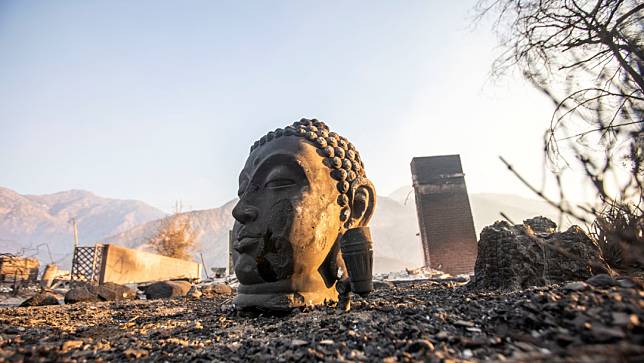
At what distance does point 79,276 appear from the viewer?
524 inches

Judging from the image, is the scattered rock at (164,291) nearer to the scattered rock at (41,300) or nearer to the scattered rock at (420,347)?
the scattered rock at (41,300)

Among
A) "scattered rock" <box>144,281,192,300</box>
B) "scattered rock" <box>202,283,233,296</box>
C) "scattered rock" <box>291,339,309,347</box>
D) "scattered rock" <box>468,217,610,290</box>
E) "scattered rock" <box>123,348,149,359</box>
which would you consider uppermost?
"scattered rock" <box>468,217,610,290</box>

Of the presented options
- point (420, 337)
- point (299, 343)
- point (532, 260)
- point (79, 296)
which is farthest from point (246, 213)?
point (79, 296)

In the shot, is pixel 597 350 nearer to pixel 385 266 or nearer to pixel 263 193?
pixel 263 193

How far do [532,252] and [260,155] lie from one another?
136 inches

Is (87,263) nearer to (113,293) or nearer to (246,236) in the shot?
(113,293)

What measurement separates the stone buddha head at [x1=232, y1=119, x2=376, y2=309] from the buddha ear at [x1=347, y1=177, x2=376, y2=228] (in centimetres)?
1

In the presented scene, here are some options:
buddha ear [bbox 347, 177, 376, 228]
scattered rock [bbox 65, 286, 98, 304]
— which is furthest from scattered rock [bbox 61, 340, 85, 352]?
scattered rock [bbox 65, 286, 98, 304]

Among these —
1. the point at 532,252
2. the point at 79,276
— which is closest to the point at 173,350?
the point at 532,252

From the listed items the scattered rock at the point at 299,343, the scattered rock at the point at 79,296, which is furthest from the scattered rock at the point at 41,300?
the scattered rock at the point at 299,343

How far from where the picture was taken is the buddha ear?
12.2 feet

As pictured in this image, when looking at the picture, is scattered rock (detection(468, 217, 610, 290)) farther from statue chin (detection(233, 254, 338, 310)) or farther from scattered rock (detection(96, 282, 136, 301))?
scattered rock (detection(96, 282, 136, 301))

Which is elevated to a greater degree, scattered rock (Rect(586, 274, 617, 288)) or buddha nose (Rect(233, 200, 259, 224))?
buddha nose (Rect(233, 200, 259, 224))

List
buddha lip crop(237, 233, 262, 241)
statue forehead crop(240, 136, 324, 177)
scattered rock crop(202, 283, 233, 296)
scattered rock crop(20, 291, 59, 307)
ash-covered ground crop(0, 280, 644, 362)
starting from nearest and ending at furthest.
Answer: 1. ash-covered ground crop(0, 280, 644, 362)
2. buddha lip crop(237, 233, 262, 241)
3. statue forehead crop(240, 136, 324, 177)
4. scattered rock crop(20, 291, 59, 307)
5. scattered rock crop(202, 283, 233, 296)
